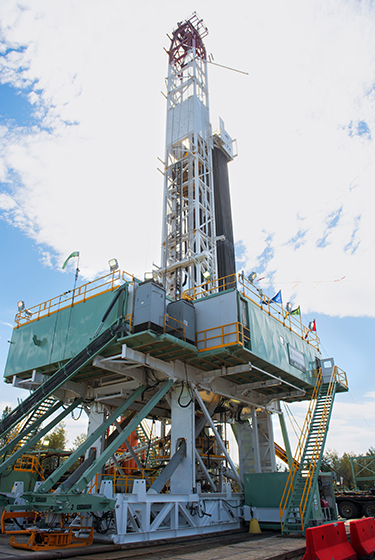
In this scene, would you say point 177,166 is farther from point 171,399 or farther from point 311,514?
point 311,514

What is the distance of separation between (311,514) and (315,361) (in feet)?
33.0

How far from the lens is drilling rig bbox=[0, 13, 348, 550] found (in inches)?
502

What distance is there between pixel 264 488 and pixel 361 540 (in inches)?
319

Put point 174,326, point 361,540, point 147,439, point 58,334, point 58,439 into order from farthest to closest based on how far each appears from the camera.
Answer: point 58,439 < point 147,439 < point 58,334 < point 174,326 < point 361,540

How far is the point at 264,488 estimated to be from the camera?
55.3ft

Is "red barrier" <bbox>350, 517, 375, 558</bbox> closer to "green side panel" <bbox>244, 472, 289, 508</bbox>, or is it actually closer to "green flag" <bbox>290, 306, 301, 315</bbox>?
"green side panel" <bbox>244, 472, 289, 508</bbox>

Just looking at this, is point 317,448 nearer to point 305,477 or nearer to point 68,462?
point 305,477

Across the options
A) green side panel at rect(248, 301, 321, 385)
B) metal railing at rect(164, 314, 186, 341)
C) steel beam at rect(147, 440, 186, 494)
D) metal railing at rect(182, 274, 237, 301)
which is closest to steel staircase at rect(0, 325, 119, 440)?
metal railing at rect(164, 314, 186, 341)

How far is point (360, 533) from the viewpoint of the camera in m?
9.38

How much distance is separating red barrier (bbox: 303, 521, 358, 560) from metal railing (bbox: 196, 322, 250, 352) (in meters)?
7.31

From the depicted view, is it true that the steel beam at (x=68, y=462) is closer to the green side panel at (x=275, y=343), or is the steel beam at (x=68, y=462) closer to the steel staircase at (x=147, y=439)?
the green side panel at (x=275, y=343)

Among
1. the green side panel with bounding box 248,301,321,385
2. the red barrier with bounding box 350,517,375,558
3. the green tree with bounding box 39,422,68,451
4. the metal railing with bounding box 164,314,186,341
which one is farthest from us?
the green tree with bounding box 39,422,68,451

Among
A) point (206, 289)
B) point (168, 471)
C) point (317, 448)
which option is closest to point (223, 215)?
point (206, 289)

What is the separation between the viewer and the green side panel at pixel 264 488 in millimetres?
16406
